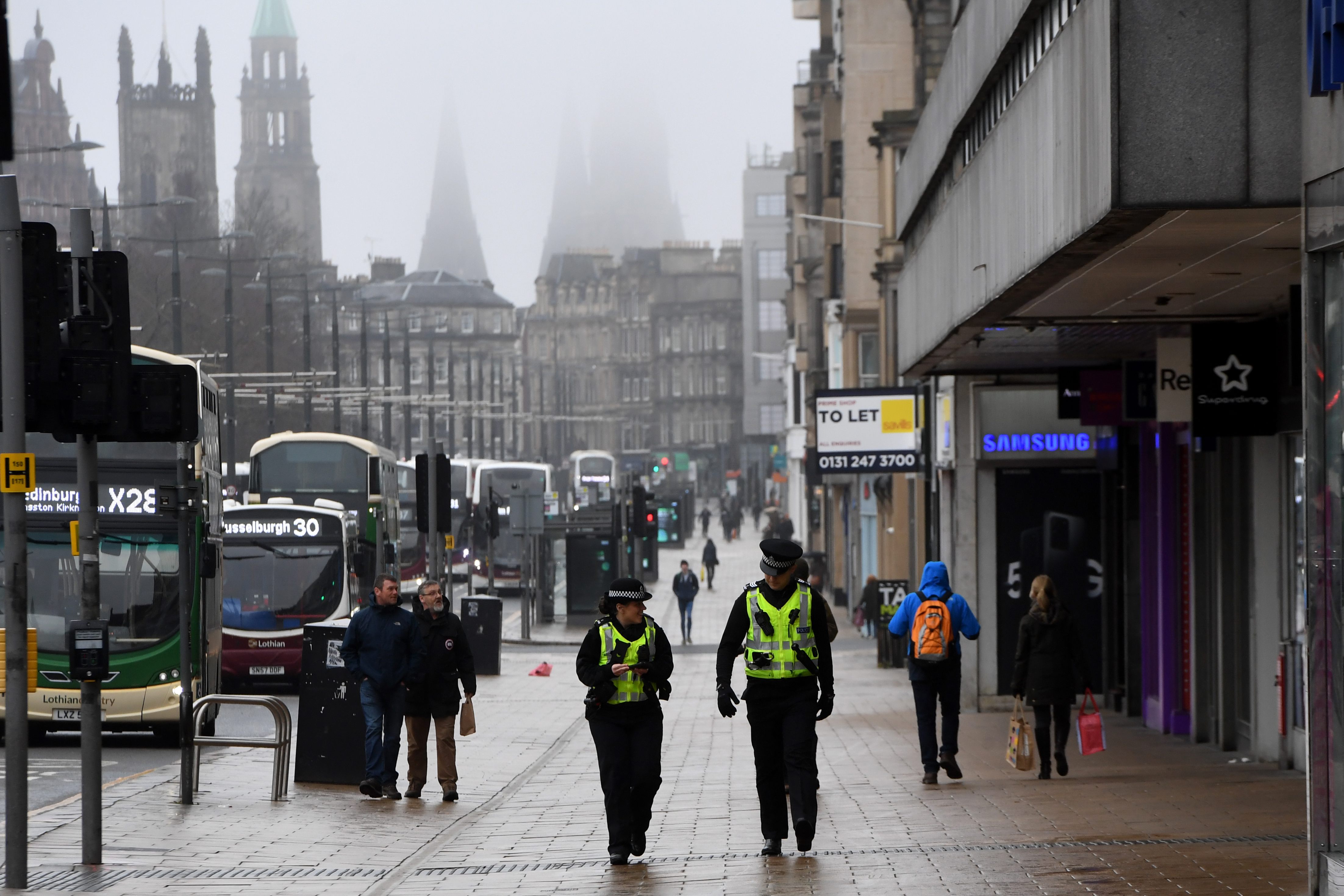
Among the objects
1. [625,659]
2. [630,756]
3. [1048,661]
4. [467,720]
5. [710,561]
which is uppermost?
[625,659]

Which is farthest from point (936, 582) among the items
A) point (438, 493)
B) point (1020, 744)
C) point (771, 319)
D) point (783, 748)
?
point (771, 319)

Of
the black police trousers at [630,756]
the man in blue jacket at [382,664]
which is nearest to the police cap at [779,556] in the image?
the black police trousers at [630,756]

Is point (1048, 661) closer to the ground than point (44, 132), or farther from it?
closer to the ground

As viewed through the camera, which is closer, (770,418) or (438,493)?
(438,493)

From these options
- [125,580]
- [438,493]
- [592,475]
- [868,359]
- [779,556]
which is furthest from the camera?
[592,475]

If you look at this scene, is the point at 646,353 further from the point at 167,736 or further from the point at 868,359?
the point at 167,736

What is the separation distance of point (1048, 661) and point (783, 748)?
4.24 m

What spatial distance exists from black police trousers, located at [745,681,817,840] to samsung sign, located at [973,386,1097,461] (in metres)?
10.8

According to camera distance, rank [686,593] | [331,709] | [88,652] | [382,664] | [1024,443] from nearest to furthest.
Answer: [88,652]
[382,664]
[331,709]
[1024,443]
[686,593]

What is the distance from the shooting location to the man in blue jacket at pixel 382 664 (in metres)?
14.3

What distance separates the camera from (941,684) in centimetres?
1455

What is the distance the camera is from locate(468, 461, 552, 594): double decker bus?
192 feet

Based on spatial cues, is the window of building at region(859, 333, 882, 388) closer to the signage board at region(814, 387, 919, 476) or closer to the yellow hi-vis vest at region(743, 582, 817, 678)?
the signage board at region(814, 387, 919, 476)

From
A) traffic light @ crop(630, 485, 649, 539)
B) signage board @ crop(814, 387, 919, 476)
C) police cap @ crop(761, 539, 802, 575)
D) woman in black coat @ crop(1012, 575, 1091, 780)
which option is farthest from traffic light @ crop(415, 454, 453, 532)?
traffic light @ crop(630, 485, 649, 539)
